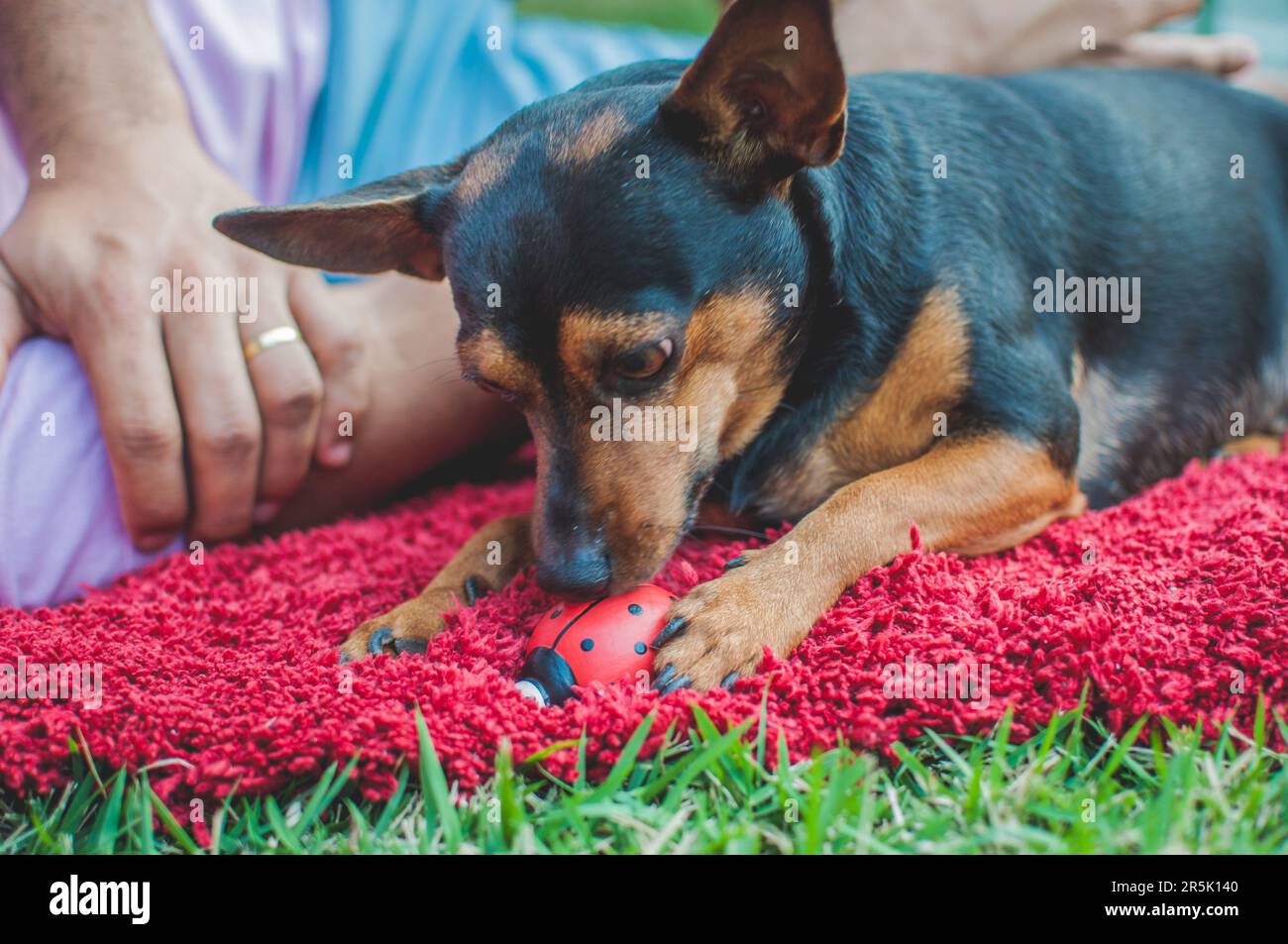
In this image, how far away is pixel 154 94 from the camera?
11.1 ft

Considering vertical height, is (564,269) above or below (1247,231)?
below

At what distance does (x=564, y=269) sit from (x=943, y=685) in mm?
1144

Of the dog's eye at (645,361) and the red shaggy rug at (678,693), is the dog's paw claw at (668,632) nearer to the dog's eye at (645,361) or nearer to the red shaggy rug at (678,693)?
the red shaggy rug at (678,693)

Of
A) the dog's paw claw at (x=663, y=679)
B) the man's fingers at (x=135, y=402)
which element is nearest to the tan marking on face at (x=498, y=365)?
the dog's paw claw at (x=663, y=679)

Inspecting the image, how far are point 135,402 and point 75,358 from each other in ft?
1.10

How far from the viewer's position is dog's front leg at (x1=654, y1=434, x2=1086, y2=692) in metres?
2.17

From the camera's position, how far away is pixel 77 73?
3320 mm

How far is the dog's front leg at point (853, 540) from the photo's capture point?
7.12 ft

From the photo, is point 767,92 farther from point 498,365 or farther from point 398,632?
point 398,632

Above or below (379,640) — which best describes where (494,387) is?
above

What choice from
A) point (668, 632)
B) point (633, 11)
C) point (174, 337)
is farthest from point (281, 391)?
point (633, 11)

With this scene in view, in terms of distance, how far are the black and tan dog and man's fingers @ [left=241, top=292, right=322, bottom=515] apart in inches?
14.5
